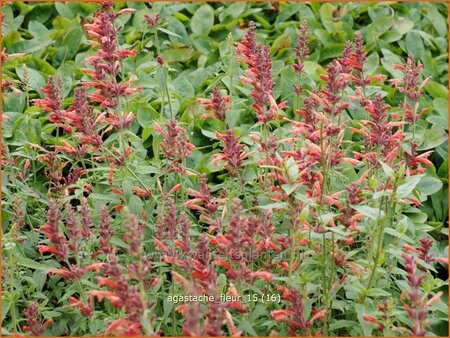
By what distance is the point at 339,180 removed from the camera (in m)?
3.52

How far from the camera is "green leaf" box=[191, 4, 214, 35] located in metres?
5.64

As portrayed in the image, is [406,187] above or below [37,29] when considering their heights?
above

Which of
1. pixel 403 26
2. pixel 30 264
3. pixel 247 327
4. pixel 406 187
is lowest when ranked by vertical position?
pixel 403 26

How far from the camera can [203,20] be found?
568cm

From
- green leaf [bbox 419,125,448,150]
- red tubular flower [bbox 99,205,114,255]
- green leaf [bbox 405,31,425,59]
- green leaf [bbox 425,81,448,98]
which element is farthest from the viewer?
green leaf [bbox 405,31,425,59]

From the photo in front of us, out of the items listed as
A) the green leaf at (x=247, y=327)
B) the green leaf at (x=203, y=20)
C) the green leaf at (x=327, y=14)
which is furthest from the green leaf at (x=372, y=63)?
the green leaf at (x=247, y=327)

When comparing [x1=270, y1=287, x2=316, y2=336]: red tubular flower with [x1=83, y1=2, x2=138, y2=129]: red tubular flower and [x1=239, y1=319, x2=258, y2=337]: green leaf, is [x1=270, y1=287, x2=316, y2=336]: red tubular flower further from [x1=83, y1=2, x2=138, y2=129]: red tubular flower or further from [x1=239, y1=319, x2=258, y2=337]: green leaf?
[x1=83, y1=2, x2=138, y2=129]: red tubular flower

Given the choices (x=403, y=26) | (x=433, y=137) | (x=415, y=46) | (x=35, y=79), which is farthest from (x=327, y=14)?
(x=35, y=79)

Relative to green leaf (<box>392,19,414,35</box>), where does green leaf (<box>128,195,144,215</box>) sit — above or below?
above

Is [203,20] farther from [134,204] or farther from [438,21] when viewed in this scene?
[134,204]

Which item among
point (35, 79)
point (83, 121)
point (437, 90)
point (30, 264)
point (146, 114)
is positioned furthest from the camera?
point (437, 90)

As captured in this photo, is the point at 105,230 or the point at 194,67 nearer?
the point at 105,230

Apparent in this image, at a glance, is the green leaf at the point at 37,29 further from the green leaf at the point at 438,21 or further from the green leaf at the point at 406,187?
the green leaf at the point at 406,187

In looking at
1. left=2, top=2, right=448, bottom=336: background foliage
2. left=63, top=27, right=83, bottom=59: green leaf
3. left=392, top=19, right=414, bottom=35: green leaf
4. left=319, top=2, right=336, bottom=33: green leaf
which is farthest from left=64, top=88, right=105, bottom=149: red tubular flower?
left=392, top=19, right=414, bottom=35: green leaf
